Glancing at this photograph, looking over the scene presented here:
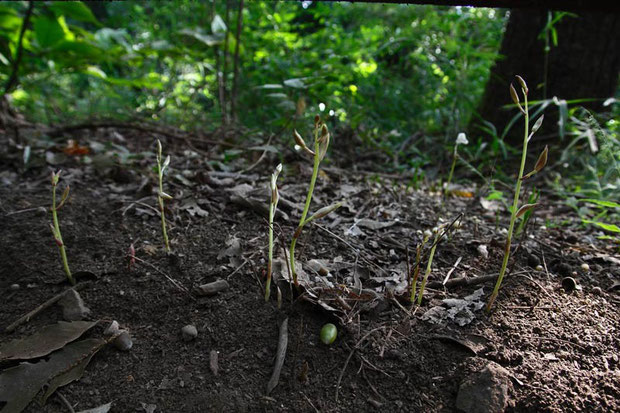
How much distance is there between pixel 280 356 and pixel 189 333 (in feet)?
0.88

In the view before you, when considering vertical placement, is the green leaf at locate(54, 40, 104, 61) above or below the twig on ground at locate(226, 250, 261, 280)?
above

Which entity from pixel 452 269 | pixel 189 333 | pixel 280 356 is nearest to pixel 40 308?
pixel 189 333

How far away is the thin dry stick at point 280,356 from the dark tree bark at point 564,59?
8.50ft

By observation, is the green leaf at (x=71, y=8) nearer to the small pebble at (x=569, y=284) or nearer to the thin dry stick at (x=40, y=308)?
the thin dry stick at (x=40, y=308)

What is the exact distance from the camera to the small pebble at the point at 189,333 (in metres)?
1.19

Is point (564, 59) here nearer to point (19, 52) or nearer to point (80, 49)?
point (80, 49)

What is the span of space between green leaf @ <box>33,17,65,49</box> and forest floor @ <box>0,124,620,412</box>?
63.3 inches

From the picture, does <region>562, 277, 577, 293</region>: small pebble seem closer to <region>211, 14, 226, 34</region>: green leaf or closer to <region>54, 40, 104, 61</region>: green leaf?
<region>211, 14, 226, 34</region>: green leaf

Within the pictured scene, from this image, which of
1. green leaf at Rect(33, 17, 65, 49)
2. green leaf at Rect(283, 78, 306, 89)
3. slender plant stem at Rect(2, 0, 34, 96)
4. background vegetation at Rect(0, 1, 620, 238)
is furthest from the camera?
green leaf at Rect(33, 17, 65, 49)

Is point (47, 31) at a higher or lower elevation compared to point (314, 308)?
higher

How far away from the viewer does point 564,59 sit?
316 centimetres

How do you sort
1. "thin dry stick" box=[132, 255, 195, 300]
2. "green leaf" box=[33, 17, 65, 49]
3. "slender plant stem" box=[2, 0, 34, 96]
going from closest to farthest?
1. "thin dry stick" box=[132, 255, 195, 300]
2. "slender plant stem" box=[2, 0, 34, 96]
3. "green leaf" box=[33, 17, 65, 49]

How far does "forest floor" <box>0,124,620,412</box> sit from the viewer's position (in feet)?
3.50

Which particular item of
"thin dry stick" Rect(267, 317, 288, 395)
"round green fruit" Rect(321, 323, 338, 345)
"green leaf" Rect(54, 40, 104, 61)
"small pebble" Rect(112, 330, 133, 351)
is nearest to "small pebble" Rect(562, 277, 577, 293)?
"round green fruit" Rect(321, 323, 338, 345)
